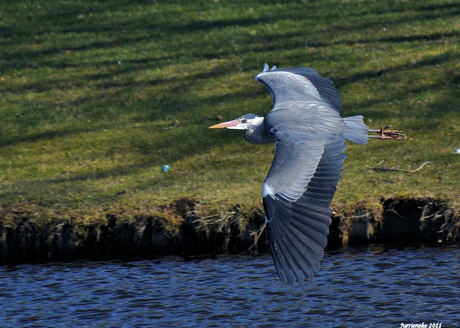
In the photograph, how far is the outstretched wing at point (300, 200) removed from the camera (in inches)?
240

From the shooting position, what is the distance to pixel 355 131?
7.84 meters

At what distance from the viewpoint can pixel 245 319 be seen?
7.52 m

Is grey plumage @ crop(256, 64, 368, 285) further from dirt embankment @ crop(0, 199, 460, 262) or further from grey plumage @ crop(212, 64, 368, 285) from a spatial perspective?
dirt embankment @ crop(0, 199, 460, 262)

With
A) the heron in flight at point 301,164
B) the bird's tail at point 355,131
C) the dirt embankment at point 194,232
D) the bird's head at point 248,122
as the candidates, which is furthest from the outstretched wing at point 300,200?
the dirt embankment at point 194,232

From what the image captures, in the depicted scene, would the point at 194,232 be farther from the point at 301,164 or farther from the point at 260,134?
the point at 301,164

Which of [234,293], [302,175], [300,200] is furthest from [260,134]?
[300,200]

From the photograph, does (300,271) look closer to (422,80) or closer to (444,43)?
(422,80)

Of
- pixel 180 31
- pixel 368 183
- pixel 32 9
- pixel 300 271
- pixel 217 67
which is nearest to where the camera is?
A: pixel 300 271

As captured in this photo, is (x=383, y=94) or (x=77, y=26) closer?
(x=383, y=94)

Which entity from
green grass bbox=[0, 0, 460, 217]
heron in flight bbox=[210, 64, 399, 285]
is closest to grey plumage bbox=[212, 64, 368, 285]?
heron in flight bbox=[210, 64, 399, 285]

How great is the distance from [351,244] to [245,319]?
6.71 ft

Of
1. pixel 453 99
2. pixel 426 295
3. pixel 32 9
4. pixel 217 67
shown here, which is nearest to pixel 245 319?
pixel 426 295

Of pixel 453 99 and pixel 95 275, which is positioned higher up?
pixel 453 99

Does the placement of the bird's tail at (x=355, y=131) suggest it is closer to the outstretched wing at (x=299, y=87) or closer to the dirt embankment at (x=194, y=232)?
the outstretched wing at (x=299, y=87)
